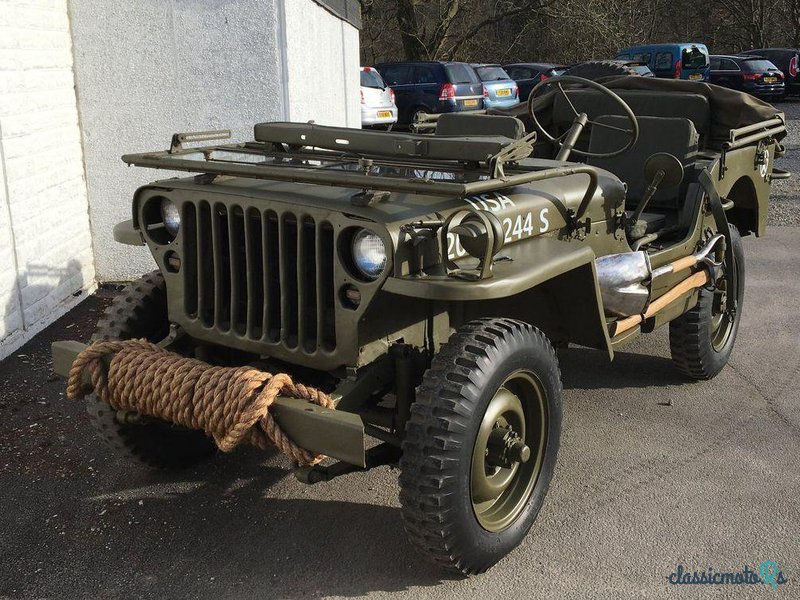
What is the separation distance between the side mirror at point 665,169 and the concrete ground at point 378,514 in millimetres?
1259

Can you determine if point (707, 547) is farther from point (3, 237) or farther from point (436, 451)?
point (3, 237)

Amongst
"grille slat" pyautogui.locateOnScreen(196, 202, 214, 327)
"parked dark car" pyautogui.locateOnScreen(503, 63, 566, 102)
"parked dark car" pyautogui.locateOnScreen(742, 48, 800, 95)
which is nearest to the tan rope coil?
"grille slat" pyautogui.locateOnScreen(196, 202, 214, 327)

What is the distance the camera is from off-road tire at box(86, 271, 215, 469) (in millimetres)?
3859

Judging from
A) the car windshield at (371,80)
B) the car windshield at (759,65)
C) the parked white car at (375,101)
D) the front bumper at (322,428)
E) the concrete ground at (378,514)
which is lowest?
the concrete ground at (378,514)

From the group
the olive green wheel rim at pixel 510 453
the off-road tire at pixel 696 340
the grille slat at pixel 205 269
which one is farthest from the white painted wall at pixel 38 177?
the off-road tire at pixel 696 340

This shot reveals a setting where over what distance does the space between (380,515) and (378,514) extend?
1 centimetres

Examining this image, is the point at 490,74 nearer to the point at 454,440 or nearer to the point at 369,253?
the point at 369,253

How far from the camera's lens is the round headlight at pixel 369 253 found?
321 centimetres

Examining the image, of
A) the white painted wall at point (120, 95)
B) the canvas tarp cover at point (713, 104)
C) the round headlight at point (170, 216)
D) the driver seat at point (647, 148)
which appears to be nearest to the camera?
the round headlight at point (170, 216)

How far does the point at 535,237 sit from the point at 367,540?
4.60ft

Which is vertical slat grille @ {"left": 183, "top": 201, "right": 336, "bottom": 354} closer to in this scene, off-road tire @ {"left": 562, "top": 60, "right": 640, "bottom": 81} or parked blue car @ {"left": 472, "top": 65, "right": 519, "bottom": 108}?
off-road tire @ {"left": 562, "top": 60, "right": 640, "bottom": 81}

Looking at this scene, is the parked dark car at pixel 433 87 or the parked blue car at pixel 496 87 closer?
the parked dark car at pixel 433 87

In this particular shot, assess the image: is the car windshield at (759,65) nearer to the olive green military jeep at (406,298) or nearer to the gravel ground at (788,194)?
the gravel ground at (788,194)

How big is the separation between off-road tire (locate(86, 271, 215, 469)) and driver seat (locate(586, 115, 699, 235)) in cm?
285
